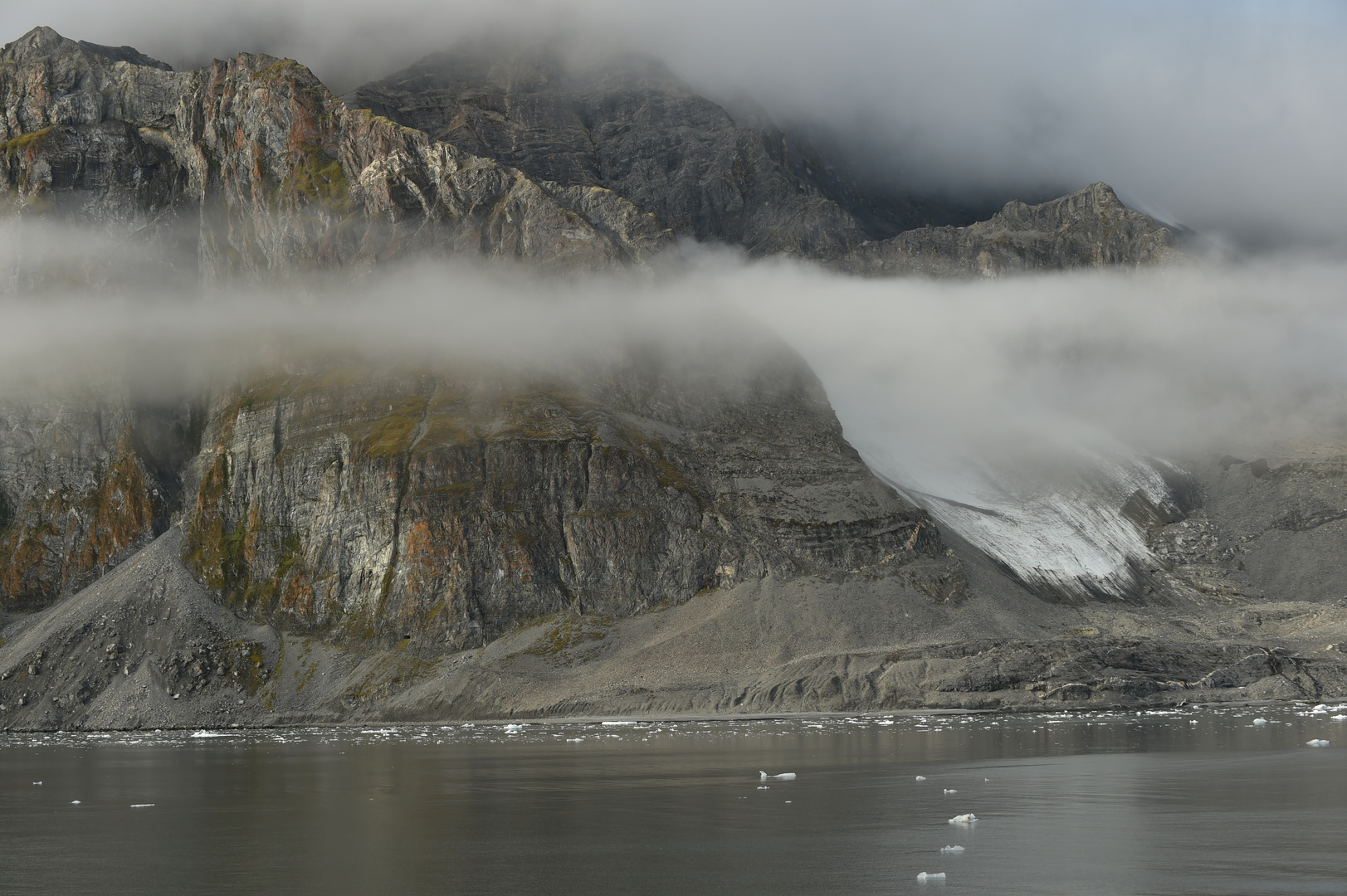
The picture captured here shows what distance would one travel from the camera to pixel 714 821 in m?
35.2

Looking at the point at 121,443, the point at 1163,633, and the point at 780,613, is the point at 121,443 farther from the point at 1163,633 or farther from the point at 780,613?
the point at 1163,633

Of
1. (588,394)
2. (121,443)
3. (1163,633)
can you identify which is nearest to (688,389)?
(588,394)

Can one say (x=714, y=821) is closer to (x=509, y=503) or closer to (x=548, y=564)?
(x=548, y=564)

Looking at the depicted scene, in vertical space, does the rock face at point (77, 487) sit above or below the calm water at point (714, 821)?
above

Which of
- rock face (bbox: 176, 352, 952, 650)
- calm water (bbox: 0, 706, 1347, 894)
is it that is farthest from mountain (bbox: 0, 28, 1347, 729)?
calm water (bbox: 0, 706, 1347, 894)

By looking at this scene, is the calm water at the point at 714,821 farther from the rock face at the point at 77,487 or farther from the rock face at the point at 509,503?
the rock face at the point at 77,487

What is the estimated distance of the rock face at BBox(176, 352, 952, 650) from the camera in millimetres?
155375

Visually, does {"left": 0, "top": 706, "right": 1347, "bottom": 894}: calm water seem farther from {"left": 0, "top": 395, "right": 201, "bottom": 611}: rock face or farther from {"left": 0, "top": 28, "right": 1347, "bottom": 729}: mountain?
{"left": 0, "top": 395, "right": 201, "bottom": 611}: rock face

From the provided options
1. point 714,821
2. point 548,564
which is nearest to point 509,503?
point 548,564

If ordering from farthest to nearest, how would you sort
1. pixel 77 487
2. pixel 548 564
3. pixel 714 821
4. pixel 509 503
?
pixel 77 487 → pixel 509 503 → pixel 548 564 → pixel 714 821

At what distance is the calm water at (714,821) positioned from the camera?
86.3 ft

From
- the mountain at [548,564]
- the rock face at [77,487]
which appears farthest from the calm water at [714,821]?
the rock face at [77,487]

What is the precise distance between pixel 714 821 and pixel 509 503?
420 feet

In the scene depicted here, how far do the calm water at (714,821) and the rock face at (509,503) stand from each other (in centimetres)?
8436
